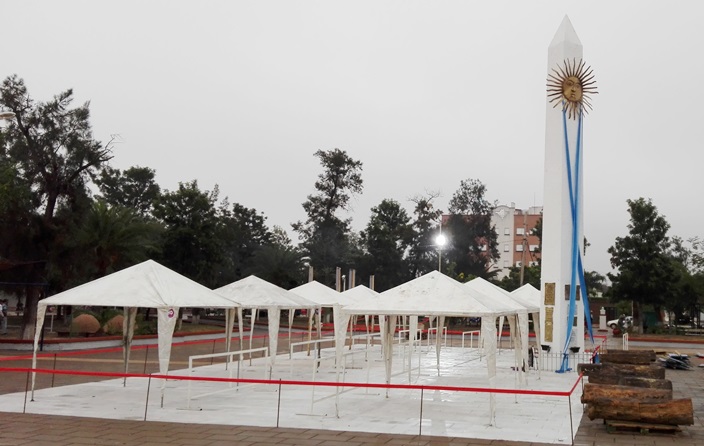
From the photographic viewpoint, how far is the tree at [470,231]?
68938mm

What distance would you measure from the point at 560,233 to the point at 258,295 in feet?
35.9

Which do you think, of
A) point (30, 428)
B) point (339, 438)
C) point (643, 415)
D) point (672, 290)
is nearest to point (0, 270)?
point (30, 428)

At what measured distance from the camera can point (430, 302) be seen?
1363cm

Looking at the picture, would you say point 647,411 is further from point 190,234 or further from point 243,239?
point 243,239

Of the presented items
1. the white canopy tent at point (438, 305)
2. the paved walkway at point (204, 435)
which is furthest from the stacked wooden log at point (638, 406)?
the white canopy tent at point (438, 305)

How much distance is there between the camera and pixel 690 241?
6550 centimetres

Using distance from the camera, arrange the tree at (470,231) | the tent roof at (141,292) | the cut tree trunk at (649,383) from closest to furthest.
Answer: the cut tree trunk at (649,383)
the tent roof at (141,292)
the tree at (470,231)

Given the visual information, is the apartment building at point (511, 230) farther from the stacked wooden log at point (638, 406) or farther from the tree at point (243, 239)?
the stacked wooden log at point (638, 406)

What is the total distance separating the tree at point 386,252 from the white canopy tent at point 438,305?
45.7 m

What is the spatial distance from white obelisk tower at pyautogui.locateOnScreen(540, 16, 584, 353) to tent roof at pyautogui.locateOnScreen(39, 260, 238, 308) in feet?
42.5

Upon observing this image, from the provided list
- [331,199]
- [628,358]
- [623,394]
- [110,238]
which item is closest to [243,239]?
[331,199]

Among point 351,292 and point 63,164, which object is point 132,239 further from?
point 351,292

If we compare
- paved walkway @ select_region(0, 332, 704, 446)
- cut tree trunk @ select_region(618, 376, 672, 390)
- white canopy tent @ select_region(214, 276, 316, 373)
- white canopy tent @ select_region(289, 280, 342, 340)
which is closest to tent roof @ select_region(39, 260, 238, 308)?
paved walkway @ select_region(0, 332, 704, 446)

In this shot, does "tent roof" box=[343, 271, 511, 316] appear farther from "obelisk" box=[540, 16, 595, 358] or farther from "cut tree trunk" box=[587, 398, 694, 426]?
"obelisk" box=[540, 16, 595, 358]
